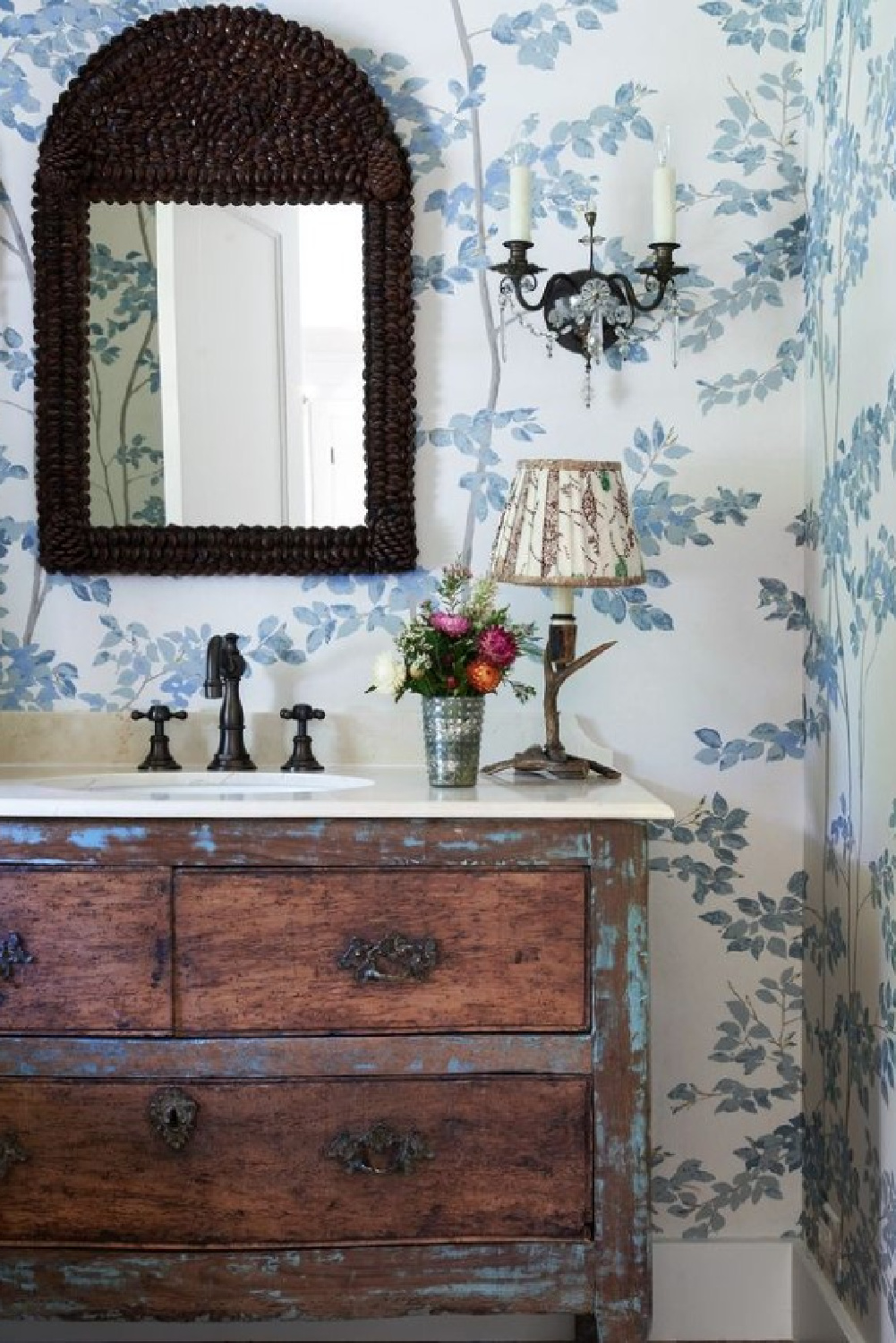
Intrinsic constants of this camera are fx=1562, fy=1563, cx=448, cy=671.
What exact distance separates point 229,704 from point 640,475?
74cm

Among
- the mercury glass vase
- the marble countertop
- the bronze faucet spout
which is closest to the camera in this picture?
the marble countertop

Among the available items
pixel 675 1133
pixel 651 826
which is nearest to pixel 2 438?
pixel 651 826

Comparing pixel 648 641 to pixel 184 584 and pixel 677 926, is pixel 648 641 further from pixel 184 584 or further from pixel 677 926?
pixel 184 584

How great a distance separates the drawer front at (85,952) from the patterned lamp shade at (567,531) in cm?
68

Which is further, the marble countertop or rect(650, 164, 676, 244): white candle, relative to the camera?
rect(650, 164, 676, 244): white candle

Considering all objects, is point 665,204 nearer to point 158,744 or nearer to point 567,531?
point 567,531

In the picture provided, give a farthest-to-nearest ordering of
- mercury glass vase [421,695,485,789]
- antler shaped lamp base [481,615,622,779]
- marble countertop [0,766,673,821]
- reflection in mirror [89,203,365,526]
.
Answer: reflection in mirror [89,203,365,526], antler shaped lamp base [481,615,622,779], mercury glass vase [421,695,485,789], marble countertop [0,766,673,821]

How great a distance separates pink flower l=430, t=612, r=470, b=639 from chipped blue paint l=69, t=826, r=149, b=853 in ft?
1.63

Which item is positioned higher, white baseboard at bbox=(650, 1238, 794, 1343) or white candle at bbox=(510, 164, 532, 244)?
white candle at bbox=(510, 164, 532, 244)

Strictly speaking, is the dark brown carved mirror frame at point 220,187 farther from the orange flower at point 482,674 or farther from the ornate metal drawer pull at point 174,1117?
the ornate metal drawer pull at point 174,1117

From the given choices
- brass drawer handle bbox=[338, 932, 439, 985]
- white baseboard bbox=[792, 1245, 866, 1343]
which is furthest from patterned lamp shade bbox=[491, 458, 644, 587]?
white baseboard bbox=[792, 1245, 866, 1343]

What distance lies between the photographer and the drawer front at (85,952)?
194 cm

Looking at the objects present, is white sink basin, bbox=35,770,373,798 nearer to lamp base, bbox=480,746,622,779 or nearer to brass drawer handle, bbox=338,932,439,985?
lamp base, bbox=480,746,622,779

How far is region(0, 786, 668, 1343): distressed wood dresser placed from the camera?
1.93m
